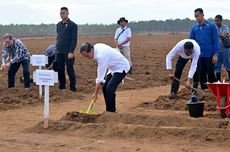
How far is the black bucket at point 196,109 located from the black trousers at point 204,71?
2.74 meters

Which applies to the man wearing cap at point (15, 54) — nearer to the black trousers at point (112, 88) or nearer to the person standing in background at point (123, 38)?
the person standing in background at point (123, 38)

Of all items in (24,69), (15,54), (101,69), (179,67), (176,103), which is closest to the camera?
(101,69)

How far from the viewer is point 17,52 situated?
15.1 metres

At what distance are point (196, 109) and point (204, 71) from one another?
116 inches

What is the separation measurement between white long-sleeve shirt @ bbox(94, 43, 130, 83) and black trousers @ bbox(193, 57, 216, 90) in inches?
121

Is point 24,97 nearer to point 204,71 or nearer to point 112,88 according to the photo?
point 112,88

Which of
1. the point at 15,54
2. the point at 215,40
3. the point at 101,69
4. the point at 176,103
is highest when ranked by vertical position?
the point at 215,40

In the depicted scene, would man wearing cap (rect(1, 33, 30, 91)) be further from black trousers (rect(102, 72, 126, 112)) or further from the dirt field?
black trousers (rect(102, 72, 126, 112))

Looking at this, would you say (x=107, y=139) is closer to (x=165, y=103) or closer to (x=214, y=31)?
(x=165, y=103)

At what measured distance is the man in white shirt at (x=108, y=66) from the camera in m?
10.6

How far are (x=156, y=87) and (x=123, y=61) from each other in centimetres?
596

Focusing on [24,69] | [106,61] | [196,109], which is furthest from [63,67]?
[196,109]

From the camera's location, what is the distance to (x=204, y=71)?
13930mm

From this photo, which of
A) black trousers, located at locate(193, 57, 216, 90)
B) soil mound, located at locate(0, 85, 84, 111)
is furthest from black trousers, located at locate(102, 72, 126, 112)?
black trousers, located at locate(193, 57, 216, 90)
